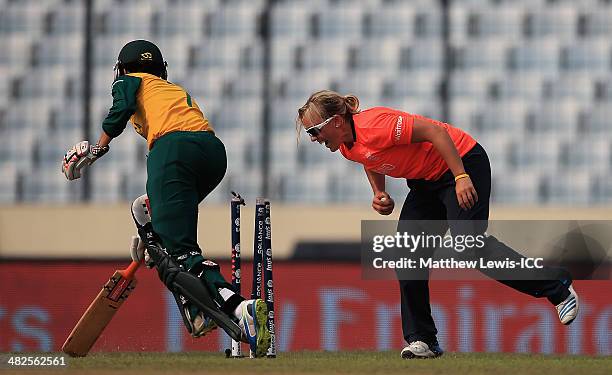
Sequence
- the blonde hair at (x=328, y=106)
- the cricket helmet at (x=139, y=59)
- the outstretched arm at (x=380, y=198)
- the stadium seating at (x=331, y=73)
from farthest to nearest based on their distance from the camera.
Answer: the stadium seating at (x=331, y=73), the outstretched arm at (x=380, y=198), the cricket helmet at (x=139, y=59), the blonde hair at (x=328, y=106)

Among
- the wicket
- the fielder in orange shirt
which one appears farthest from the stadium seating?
the wicket

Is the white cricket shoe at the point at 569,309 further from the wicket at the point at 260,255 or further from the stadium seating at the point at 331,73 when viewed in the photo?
the stadium seating at the point at 331,73

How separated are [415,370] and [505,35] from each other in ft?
30.4

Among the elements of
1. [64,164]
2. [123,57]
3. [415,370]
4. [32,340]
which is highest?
[123,57]

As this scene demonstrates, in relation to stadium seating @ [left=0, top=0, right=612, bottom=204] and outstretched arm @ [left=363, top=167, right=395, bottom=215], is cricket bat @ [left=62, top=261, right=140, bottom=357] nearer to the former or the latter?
outstretched arm @ [left=363, top=167, right=395, bottom=215]

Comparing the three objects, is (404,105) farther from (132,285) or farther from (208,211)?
(132,285)

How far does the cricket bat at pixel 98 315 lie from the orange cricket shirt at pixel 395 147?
1.26 m

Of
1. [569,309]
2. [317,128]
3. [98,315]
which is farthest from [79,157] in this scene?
[569,309]

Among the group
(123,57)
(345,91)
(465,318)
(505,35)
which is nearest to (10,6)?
(345,91)

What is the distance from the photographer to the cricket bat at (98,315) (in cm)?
627

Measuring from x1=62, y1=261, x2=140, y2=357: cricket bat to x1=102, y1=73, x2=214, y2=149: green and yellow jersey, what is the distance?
75 centimetres

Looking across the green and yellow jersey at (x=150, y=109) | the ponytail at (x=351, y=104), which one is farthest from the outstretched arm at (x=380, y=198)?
the green and yellow jersey at (x=150, y=109)

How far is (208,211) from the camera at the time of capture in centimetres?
1199

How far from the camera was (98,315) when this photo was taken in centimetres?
632
